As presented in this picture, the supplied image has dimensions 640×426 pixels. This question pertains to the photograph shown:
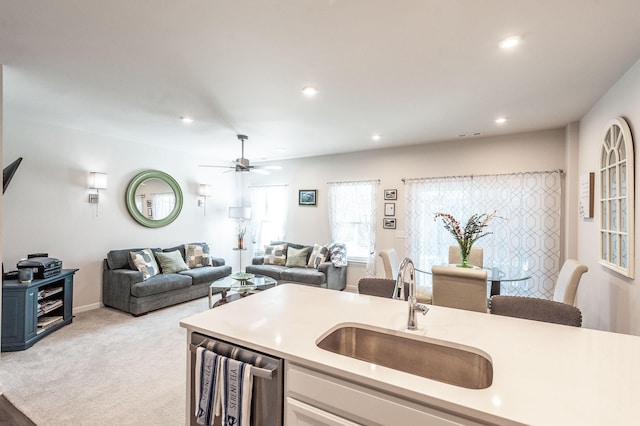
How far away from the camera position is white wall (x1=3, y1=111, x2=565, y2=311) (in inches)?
146

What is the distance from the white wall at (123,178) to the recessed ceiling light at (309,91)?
2614 millimetres

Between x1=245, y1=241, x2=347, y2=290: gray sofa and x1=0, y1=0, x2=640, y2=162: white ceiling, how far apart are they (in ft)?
7.96

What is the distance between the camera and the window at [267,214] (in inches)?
248

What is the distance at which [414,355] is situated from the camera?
4.66 ft

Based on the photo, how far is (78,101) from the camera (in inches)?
Result: 123

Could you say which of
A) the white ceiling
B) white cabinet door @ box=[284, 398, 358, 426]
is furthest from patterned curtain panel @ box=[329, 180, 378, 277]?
white cabinet door @ box=[284, 398, 358, 426]

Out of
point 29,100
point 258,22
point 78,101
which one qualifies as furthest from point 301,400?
point 29,100

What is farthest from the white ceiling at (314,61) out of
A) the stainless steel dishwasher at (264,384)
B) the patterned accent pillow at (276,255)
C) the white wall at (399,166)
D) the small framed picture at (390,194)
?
the patterned accent pillow at (276,255)

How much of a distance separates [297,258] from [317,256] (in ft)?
1.39

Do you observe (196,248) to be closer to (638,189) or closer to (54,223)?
(54,223)

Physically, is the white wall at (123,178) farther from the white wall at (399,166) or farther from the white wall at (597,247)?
the white wall at (597,247)

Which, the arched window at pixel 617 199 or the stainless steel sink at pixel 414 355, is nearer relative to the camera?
the stainless steel sink at pixel 414 355

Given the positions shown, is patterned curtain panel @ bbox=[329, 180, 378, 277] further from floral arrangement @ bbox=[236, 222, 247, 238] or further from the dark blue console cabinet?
the dark blue console cabinet

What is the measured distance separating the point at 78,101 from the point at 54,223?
1.87m
